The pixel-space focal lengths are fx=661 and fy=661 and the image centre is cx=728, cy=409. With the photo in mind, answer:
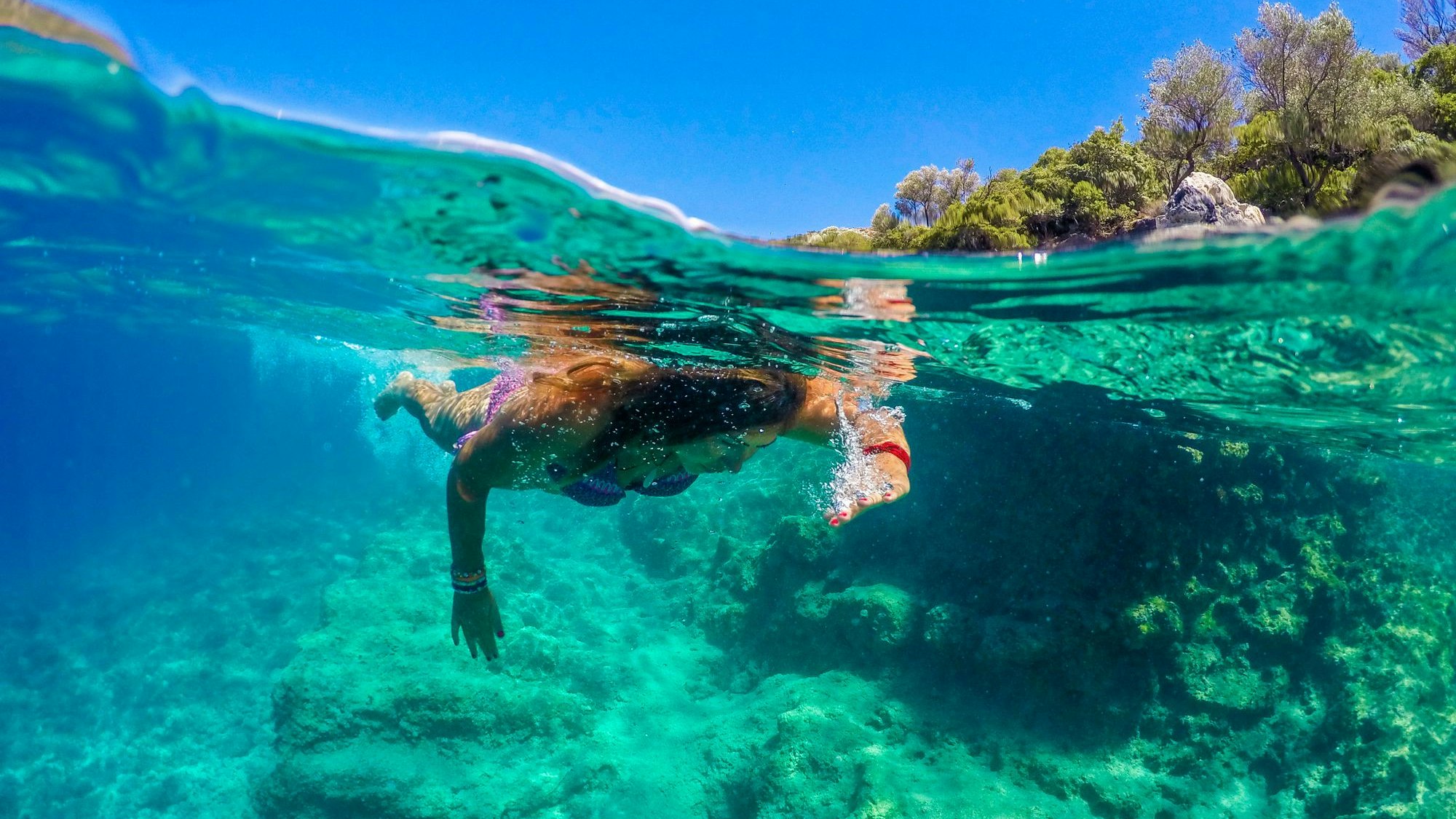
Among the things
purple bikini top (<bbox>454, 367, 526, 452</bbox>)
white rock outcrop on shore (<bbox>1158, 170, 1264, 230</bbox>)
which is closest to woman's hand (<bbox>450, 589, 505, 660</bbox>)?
purple bikini top (<bbox>454, 367, 526, 452</bbox>)

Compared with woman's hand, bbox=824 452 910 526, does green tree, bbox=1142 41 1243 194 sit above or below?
above

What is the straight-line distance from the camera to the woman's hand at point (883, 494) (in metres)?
3.90

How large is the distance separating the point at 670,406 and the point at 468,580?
2.20 m

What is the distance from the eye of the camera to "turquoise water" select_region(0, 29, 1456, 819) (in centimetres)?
625

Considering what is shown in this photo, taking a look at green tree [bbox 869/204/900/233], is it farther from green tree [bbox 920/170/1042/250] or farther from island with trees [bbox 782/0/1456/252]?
green tree [bbox 920/170/1042/250]

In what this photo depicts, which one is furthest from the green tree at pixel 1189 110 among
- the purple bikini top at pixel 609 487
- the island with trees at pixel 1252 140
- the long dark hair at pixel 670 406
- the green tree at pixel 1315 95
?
the purple bikini top at pixel 609 487

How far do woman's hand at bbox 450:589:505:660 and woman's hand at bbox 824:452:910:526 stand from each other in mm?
2981

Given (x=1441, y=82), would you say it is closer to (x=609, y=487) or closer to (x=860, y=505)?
(x=860, y=505)

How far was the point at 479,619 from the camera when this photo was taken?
540 centimetres

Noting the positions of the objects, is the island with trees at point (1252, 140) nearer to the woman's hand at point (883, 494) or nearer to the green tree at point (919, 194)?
the green tree at point (919, 194)

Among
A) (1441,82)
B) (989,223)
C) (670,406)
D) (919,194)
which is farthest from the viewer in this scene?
(919,194)

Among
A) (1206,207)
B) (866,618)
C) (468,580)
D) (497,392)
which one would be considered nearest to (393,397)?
(497,392)

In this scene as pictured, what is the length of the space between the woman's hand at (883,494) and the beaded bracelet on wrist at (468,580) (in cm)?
289

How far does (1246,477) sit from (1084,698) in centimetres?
532
